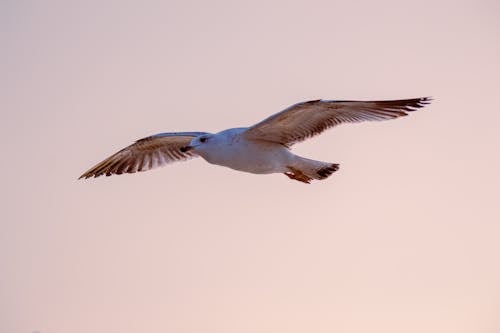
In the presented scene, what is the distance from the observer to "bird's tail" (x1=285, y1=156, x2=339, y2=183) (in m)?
8.29

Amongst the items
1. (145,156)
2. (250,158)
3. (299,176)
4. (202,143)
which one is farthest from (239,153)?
(145,156)

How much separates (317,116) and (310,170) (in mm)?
626

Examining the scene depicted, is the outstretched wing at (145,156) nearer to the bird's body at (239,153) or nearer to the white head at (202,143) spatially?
the white head at (202,143)

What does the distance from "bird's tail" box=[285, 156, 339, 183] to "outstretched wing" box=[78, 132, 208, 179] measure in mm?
1473

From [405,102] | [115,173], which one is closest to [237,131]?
[405,102]

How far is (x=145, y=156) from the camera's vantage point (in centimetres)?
977

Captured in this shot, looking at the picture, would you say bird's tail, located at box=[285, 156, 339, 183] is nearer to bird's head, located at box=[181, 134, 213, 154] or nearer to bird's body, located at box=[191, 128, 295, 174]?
bird's body, located at box=[191, 128, 295, 174]

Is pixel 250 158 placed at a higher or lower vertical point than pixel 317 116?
lower

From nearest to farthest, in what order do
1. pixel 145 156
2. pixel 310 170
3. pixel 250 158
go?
1. pixel 250 158
2. pixel 310 170
3. pixel 145 156

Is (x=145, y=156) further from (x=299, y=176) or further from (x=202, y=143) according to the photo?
(x=299, y=176)

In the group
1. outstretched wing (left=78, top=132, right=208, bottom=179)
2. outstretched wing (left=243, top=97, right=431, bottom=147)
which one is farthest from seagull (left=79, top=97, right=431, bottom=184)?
outstretched wing (left=78, top=132, right=208, bottom=179)

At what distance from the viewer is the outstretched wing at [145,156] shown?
375 inches

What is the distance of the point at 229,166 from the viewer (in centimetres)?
796

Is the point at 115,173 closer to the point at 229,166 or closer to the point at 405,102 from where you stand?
the point at 229,166
